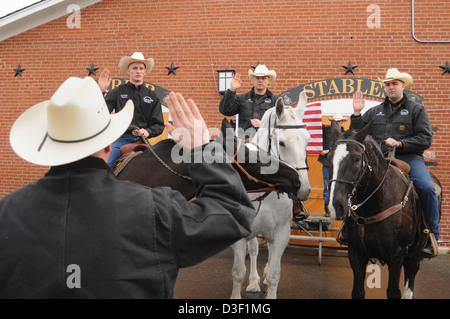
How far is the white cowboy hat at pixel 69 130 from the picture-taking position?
3.90 feet

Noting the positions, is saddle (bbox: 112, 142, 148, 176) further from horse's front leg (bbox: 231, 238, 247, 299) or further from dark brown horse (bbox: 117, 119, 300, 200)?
horse's front leg (bbox: 231, 238, 247, 299)

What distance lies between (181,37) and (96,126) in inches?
325

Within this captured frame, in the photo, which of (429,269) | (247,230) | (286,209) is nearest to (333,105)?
(429,269)

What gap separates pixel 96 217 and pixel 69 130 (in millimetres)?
311

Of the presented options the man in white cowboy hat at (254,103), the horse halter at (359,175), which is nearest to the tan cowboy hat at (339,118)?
the man in white cowboy hat at (254,103)

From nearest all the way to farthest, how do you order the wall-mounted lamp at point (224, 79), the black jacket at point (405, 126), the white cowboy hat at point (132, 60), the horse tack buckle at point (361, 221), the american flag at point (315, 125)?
the horse tack buckle at point (361, 221), the black jacket at point (405, 126), the white cowboy hat at point (132, 60), the american flag at point (315, 125), the wall-mounted lamp at point (224, 79)

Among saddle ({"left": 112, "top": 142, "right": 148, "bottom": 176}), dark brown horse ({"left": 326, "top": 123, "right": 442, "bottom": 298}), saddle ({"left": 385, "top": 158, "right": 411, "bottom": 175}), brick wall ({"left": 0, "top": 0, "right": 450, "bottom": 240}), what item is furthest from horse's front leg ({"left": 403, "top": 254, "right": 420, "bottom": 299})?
brick wall ({"left": 0, "top": 0, "right": 450, "bottom": 240})

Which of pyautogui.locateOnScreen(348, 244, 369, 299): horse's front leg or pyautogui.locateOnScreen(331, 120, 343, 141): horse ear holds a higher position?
pyautogui.locateOnScreen(331, 120, 343, 141): horse ear

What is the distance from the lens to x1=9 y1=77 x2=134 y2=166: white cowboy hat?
1189 mm

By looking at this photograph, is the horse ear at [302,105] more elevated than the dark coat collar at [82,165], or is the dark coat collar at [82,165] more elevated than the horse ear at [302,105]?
the horse ear at [302,105]

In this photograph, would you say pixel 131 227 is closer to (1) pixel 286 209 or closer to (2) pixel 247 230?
(2) pixel 247 230

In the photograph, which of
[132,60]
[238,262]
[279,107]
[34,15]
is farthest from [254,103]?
[34,15]

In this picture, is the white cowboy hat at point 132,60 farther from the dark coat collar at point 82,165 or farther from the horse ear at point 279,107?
the dark coat collar at point 82,165

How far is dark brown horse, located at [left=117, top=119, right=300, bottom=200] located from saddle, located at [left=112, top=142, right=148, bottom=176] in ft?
0.40
